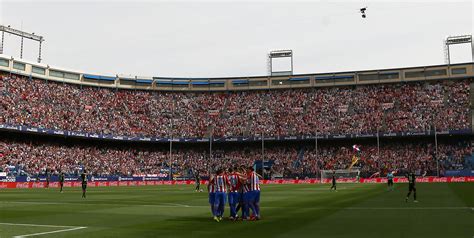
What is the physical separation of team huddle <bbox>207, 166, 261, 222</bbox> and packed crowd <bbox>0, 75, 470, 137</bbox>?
6397 cm

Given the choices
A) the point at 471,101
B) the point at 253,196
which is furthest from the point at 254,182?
the point at 471,101

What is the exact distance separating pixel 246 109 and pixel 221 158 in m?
12.6

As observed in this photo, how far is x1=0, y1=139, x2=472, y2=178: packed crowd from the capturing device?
73875 millimetres

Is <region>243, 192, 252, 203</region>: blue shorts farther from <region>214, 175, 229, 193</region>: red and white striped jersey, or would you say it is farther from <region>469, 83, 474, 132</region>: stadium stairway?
<region>469, 83, 474, 132</region>: stadium stairway

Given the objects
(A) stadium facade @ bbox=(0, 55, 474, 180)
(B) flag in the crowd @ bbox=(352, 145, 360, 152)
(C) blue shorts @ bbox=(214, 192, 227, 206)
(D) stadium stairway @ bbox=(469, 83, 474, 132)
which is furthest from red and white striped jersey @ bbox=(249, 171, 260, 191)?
(D) stadium stairway @ bbox=(469, 83, 474, 132)

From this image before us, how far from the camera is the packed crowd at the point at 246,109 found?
8306 centimetres

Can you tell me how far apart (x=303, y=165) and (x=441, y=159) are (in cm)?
2325

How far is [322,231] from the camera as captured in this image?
51.6 ft

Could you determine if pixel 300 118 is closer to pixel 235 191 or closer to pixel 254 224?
pixel 235 191

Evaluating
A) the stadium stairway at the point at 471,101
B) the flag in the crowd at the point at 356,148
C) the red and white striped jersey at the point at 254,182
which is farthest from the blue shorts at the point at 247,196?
the stadium stairway at the point at 471,101

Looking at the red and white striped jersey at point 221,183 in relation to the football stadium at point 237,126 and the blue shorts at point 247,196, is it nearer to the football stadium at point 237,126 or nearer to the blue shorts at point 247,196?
the blue shorts at point 247,196

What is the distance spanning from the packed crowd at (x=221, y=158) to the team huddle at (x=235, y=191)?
55973 millimetres

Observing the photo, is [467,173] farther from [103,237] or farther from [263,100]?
[103,237]

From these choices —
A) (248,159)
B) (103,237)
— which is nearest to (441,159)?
(248,159)
